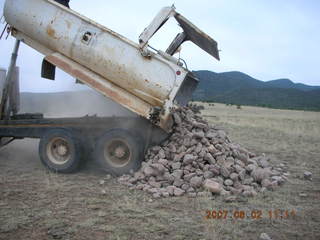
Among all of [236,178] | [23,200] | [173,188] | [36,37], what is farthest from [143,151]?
[36,37]

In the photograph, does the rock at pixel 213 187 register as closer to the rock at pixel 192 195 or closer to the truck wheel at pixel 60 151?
the rock at pixel 192 195

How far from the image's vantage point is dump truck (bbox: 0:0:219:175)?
6484mm

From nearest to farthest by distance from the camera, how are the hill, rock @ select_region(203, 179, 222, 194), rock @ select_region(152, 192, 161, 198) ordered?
1. rock @ select_region(152, 192, 161, 198)
2. rock @ select_region(203, 179, 222, 194)
3. the hill

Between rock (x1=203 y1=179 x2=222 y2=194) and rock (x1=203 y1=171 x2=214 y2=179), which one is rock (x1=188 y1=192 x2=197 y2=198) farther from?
rock (x1=203 y1=171 x2=214 y2=179)

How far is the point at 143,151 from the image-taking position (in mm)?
6742

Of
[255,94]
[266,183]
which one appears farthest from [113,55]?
[255,94]

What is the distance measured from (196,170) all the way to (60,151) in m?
2.89

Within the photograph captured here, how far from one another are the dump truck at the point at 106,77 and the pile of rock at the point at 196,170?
1.10ft

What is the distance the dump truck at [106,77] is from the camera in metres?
6.48

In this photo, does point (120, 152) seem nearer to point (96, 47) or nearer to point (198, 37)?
point (96, 47)

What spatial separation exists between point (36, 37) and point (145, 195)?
408 cm

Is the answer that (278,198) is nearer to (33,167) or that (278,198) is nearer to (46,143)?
(46,143)

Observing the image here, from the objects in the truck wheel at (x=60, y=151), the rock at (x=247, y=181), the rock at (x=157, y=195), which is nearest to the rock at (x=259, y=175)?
the rock at (x=247, y=181)
